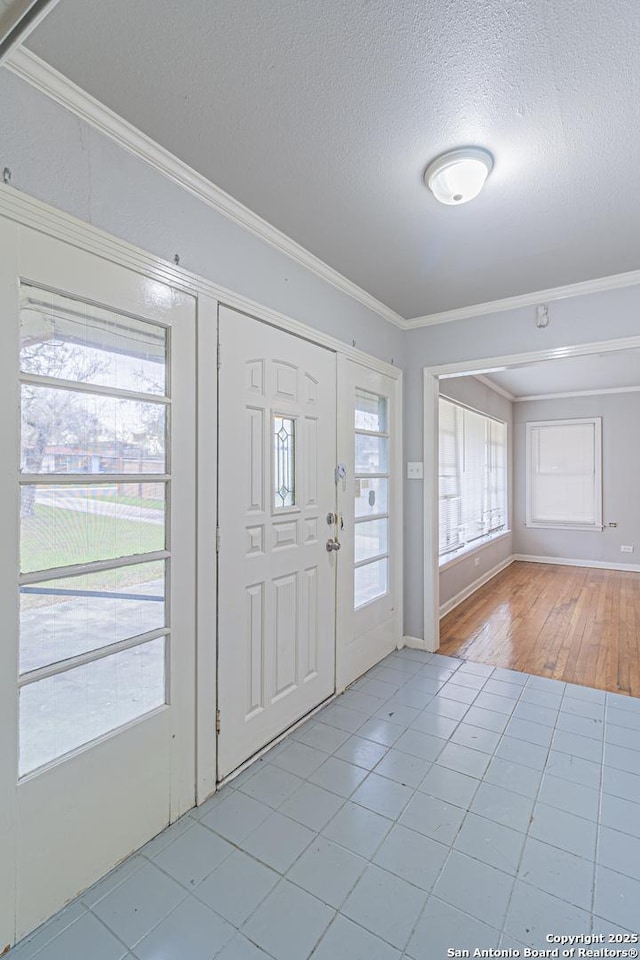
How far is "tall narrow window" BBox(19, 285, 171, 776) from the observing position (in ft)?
4.47

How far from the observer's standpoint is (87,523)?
4.89 ft

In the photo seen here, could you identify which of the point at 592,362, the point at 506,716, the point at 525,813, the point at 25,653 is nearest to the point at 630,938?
the point at 525,813

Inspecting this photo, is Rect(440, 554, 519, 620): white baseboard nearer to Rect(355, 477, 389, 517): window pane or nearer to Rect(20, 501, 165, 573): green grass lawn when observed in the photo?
Rect(355, 477, 389, 517): window pane

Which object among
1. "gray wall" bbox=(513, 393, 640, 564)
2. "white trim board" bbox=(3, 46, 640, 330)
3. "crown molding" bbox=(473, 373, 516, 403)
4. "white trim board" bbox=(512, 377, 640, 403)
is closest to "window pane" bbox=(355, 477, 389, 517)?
"white trim board" bbox=(3, 46, 640, 330)

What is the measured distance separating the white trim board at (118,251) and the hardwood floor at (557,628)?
8.91 ft

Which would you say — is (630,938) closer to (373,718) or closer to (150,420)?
(373,718)

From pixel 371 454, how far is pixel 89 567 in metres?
2.03

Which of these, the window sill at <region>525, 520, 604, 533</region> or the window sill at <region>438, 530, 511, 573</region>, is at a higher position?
the window sill at <region>525, 520, 604, 533</region>

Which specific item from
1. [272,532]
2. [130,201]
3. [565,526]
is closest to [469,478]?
[565,526]

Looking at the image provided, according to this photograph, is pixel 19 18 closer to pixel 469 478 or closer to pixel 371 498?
pixel 371 498

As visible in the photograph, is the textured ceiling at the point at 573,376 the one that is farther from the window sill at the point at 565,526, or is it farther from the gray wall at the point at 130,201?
the gray wall at the point at 130,201

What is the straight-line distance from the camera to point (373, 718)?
2.50 metres

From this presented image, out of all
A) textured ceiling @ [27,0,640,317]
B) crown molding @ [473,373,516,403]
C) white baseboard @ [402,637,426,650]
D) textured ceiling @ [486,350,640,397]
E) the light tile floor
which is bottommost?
the light tile floor

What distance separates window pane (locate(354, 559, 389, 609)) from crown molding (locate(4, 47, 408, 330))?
6.07 ft
